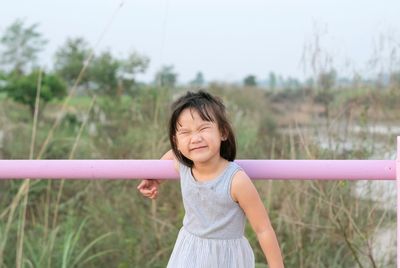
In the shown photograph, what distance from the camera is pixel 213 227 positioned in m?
1.66

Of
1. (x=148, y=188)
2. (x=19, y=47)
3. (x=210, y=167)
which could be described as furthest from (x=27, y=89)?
(x=210, y=167)

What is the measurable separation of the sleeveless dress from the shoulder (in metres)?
0.01

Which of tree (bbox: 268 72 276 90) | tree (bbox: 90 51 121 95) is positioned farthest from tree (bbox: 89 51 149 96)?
tree (bbox: 268 72 276 90)

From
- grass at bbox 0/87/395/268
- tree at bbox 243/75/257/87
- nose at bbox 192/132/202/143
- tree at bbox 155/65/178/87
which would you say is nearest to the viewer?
nose at bbox 192/132/202/143

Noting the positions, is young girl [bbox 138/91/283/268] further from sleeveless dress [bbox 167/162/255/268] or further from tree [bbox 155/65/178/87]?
tree [bbox 155/65/178/87]

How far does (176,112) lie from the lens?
1639mm

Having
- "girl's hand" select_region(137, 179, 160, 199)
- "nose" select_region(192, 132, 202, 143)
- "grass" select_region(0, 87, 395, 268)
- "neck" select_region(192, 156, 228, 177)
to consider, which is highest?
"nose" select_region(192, 132, 202, 143)

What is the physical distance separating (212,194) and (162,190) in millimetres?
1921

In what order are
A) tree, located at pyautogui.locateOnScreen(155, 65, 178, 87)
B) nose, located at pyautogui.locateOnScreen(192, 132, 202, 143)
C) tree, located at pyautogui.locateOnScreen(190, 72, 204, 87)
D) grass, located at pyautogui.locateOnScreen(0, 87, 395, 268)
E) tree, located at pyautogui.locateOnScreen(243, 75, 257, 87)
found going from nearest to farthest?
nose, located at pyautogui.locateOnScreen(192, 132, 202, 143)
grass, located at pyautogui.locateOnScreen(0, 87, 395, 268)
tree, located at pyautogui.locateOnScreen(155, 65, 178, 87)
tree, located at pyautogui.locateOnScreen(190, 72, 204, 87)
tree, located at pyautogui.locateOnScreen(243, 75, 257, 87)

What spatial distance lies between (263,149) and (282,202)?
90 cm

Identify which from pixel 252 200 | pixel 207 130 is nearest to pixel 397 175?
pixel 252 200

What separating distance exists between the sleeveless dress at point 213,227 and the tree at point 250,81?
469cm

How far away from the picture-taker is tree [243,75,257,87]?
20.8 ft

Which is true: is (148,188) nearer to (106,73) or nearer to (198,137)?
(198,137)
